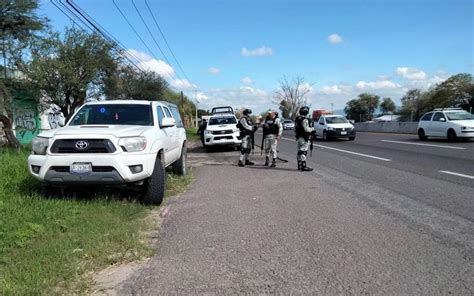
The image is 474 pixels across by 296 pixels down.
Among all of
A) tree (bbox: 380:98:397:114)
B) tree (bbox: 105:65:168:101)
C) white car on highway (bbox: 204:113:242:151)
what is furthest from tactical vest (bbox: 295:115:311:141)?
tree (bbox: 380:98:397:114)

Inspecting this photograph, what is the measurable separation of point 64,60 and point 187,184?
43.9ft

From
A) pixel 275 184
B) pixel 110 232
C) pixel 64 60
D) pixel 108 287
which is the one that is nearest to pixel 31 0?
Result: pixel 64 60

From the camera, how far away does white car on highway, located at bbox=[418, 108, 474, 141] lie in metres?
21.6

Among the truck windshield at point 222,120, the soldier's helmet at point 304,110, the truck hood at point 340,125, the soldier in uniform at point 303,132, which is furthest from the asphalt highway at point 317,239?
the truck hood at point 340,125

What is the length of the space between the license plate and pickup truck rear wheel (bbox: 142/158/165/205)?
106 centimetres

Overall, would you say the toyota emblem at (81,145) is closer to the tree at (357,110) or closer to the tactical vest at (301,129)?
the tactical vest at (301,129)

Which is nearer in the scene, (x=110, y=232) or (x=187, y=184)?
(x=110, y=232)

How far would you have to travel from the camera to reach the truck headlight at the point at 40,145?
748 centimetres

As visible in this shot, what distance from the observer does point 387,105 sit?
14312 cm

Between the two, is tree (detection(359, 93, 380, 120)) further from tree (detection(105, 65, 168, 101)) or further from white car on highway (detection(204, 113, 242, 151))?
white car on highway (detection(204, 113, 242, 151))

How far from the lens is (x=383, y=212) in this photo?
715cm

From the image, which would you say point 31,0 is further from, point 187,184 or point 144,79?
point 144,79

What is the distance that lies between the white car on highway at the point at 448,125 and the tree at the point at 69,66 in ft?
55.6

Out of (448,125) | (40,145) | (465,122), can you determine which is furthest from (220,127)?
(40,145)
